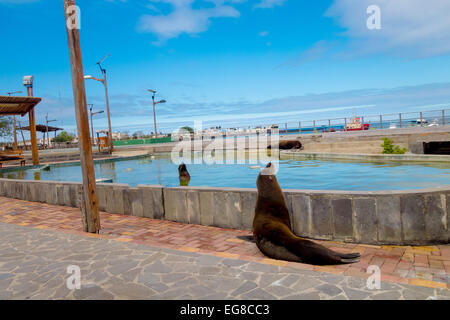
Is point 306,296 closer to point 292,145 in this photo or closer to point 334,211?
point 334,211

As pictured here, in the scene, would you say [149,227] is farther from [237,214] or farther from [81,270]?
[81,270]

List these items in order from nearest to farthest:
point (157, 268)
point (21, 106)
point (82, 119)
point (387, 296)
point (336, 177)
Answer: point (387, 296)
point (157, 268)
point (82, 119)
point (336, 177)
point (21, 106)

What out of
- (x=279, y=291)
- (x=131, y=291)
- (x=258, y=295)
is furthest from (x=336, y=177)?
(x=131, y=291)

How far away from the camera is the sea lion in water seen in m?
3.95

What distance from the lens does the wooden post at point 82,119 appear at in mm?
5441

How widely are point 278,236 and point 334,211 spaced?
4.02ft

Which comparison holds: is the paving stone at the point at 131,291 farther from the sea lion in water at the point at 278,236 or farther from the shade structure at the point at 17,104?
the shade structure at the point at 17,104

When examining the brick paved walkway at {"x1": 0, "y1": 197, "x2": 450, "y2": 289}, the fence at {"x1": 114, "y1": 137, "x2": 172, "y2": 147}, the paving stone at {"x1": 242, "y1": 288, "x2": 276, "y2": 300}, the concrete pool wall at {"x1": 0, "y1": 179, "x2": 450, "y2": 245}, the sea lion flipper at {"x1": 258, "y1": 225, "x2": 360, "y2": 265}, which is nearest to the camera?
the paving stone at {"x1": 242, "y1": 288, "x2": 276, "y2": 300}

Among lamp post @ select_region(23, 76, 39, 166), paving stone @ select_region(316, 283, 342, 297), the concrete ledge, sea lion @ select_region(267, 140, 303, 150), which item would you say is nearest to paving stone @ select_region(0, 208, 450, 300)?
paving stone @ select_region(316, 283, 342, 297)

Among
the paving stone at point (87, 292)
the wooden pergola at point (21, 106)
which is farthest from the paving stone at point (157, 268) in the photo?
the wooden pergola at point (21, 106)

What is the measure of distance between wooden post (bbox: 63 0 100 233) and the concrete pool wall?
4.33ft

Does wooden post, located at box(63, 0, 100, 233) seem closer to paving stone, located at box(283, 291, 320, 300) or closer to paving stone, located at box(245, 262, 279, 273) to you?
paving stone, located at box(245, 262, 279, 273)

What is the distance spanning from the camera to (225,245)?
4984 mm
